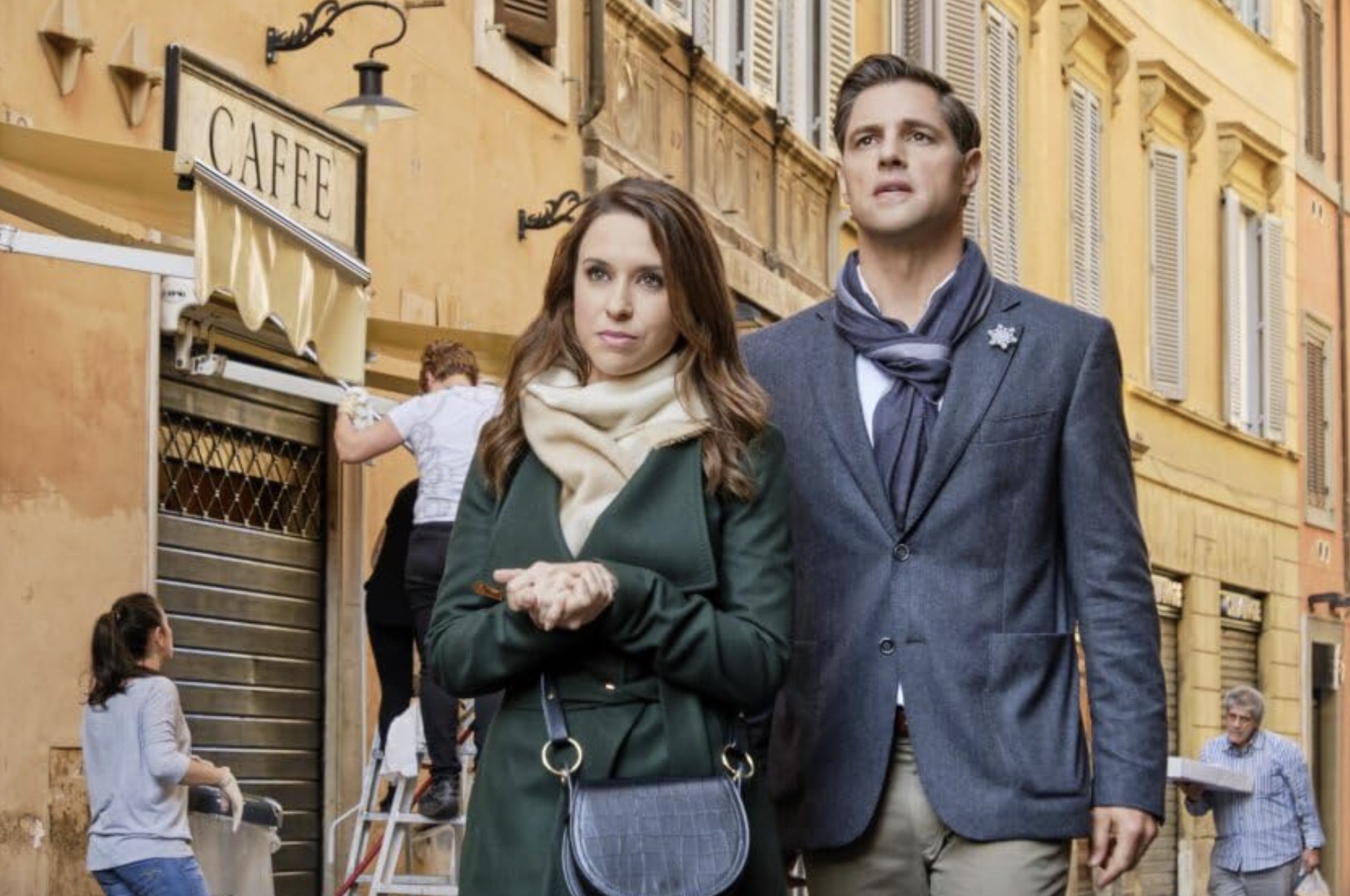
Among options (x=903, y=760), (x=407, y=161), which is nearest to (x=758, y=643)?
(x=903, y=760)

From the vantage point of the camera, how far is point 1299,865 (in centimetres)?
1717

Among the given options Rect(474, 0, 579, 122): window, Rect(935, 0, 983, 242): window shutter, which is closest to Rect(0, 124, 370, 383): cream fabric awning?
Rect(474, 0, 579, 122): window

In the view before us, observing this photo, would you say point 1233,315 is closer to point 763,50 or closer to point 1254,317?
point 1254,317

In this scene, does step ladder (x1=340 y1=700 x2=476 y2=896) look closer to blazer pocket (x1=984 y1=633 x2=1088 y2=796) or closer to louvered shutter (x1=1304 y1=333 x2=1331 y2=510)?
blazer pocket (x1=984 y1=633 x2=1088 y2=796)

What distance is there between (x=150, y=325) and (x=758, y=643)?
7993mm

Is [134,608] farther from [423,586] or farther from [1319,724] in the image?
[1319,724]

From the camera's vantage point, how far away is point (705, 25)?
19.2 m

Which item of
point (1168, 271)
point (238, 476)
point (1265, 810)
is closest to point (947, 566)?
point (238, 476)

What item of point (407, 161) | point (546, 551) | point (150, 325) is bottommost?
point (546, 551)

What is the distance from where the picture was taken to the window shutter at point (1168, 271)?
101 feet

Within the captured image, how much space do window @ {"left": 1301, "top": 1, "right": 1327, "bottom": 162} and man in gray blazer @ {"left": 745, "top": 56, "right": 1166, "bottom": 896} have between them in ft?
108

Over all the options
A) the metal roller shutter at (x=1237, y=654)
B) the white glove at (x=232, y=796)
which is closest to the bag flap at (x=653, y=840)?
the white glove at (x=232, y=796)

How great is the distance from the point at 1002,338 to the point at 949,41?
827 inches

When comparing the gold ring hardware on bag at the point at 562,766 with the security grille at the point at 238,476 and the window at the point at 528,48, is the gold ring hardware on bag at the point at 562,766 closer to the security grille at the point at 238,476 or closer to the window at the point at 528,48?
the security grille at the point at 238,476
